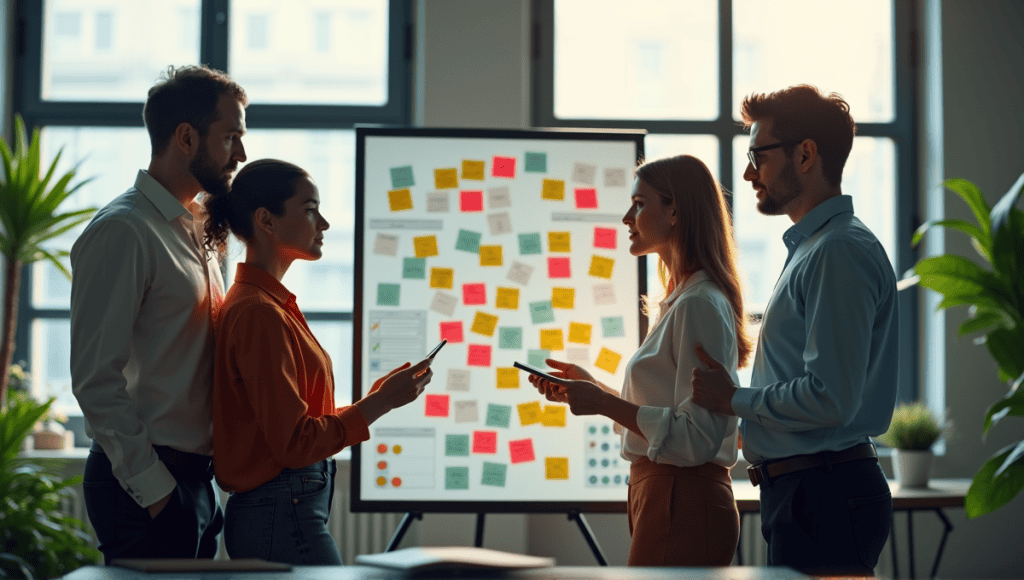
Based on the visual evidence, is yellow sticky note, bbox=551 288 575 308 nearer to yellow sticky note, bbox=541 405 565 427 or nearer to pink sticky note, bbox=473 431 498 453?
yellow sticky note, bbox=541 405 565 427

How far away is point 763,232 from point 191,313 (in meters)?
2.90

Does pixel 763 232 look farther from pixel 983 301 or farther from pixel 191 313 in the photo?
pixel 191 313

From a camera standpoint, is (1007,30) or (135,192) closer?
(135,192)

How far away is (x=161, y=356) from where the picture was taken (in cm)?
166

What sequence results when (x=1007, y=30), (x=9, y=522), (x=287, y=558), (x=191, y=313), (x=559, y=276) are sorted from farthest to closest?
(x=1007, y=30) → (x=9, y=522) → (x=559, y=276) → (x=191, y=313) → (x=287, y=558)

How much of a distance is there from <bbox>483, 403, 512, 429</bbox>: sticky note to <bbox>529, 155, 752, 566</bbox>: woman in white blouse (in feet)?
2.14

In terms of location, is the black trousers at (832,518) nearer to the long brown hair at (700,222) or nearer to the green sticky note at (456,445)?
the long brown hair at (700,222)

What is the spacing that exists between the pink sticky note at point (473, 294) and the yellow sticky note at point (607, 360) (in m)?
0.42

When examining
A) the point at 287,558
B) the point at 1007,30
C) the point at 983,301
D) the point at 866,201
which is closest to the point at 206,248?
the point at 287,558

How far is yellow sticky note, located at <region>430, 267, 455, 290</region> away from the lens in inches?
99.1

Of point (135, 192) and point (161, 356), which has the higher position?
point (135, 192)

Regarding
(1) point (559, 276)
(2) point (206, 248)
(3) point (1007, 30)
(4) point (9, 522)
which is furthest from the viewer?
(3) point (1007, 30)

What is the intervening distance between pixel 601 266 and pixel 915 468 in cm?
158

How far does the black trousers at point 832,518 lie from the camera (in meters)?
1.54
